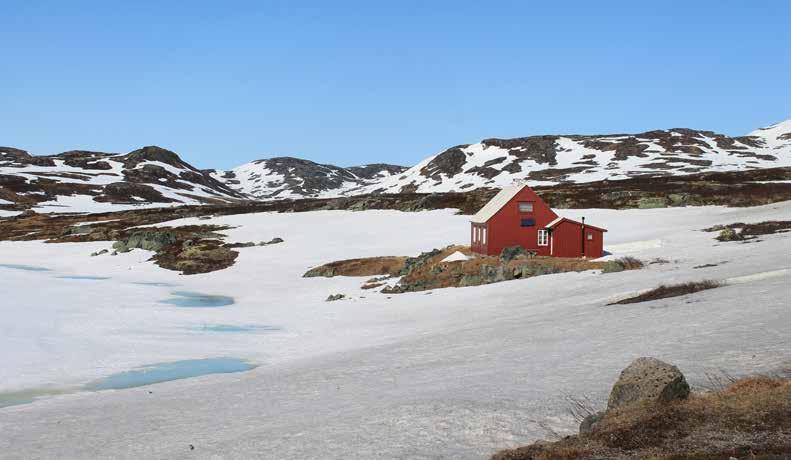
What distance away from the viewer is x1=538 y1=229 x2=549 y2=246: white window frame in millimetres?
65125

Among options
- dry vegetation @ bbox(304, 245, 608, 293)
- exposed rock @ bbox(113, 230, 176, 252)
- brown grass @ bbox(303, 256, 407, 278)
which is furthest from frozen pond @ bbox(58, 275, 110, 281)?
dry vegetation @ bbox(304, 245, 608, 293)

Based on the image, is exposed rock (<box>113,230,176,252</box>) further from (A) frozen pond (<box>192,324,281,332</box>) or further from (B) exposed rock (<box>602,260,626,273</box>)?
(B) exposed rock (<box>602,260,626,273</box>)

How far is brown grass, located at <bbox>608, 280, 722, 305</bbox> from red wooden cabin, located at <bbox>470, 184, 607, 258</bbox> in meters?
27.8

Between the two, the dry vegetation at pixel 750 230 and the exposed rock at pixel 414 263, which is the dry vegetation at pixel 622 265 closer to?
the dry vegetation at pixel 750 230

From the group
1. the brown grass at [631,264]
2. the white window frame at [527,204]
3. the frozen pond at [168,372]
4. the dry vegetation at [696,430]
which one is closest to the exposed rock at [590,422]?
the dry vegetation at [696,430]

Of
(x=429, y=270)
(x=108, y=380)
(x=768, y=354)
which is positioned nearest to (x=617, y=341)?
(x=768, y=354)

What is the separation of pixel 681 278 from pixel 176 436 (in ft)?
101

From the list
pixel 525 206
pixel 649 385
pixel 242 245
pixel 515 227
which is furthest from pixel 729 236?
pixel 242 245

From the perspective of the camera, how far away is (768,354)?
18.8 m

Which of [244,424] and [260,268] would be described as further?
[260,268]

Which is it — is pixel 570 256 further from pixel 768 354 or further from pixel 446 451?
pixel 446 451

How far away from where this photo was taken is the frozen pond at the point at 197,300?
52.1m

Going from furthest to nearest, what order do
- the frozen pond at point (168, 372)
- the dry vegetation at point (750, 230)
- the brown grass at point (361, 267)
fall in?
1. the brown grass at point (361, 267)
2. the dry vegetation at point (750, 230)
3. the frozen pond at point (168, 372)

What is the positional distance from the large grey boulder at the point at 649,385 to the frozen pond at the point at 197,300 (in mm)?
41522
